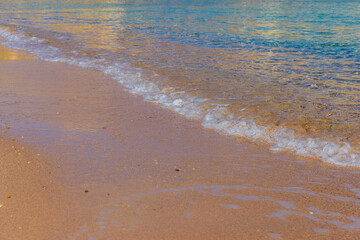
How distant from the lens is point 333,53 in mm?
11578

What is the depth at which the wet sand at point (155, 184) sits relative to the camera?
275cm

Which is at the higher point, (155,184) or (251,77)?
(155,184)

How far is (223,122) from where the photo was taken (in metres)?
5.30

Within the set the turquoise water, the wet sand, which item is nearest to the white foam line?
the turquoise water

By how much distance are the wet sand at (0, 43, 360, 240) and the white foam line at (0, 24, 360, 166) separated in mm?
232

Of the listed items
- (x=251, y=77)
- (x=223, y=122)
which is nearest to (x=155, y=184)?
(x=223, y=122)

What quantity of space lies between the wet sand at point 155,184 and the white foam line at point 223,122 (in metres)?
0.23

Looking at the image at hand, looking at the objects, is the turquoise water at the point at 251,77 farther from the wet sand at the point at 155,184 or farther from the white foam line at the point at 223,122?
the wet sand at the point at 155,184

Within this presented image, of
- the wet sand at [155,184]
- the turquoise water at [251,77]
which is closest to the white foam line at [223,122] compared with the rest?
the turquoise water at [251,77]

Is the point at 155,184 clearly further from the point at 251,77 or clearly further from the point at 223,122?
the point at 251,77

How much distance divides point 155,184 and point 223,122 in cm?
208

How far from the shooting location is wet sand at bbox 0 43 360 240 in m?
2.75

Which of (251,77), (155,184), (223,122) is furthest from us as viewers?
(251,77)

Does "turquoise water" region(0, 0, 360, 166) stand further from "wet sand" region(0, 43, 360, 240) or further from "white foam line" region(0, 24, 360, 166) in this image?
"wet sand" region(0, 43, 360, 240)
